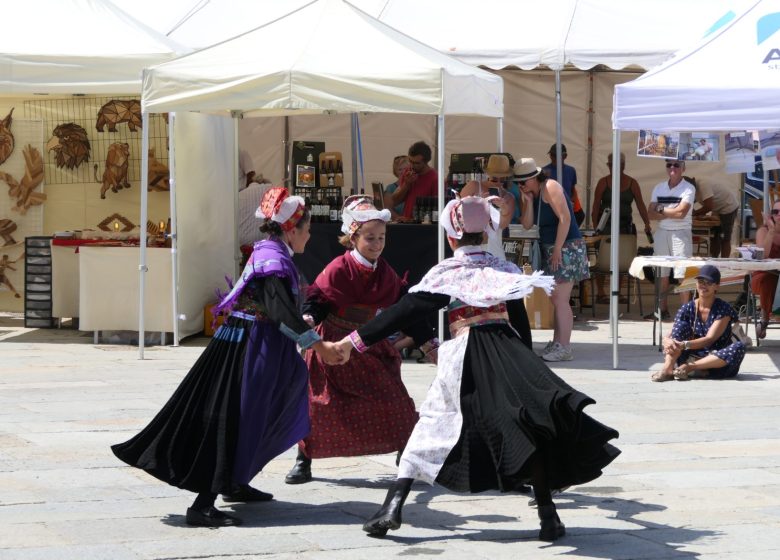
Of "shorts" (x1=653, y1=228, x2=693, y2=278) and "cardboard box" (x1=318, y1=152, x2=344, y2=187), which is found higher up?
"cardboard box" (x1=318, y1=152, x2=344, y2=187)

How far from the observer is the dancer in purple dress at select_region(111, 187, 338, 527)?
5742mm

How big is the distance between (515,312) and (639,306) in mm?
9480

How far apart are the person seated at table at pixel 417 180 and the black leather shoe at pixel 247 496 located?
609cm

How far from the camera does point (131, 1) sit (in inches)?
623

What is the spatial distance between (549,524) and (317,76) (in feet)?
18.9

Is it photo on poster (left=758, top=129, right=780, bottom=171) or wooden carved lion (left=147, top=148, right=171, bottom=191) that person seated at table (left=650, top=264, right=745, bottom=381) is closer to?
photo on poster (left=758, top=129, right=780, bottom=171)

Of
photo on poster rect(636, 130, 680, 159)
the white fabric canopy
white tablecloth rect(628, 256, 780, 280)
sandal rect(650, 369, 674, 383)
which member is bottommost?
sandal rect(650, 369, 674, 383)

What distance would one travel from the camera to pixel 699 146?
12180 millimetres

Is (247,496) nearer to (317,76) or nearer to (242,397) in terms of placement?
(242,397)

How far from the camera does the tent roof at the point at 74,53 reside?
11672 millimetres

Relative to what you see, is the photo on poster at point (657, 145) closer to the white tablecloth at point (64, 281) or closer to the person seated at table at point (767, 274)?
the person seated at table at point (767, 274)

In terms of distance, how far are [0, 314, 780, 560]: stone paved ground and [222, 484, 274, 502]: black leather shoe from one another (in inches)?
3.0

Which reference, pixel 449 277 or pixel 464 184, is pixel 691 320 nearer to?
pixel 464 184

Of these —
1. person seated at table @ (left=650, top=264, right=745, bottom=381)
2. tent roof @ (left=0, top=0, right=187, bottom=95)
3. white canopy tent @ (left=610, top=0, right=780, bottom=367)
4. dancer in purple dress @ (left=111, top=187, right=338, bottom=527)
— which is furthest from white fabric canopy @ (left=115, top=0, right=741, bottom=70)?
dancer in purple dress @ (left=111, top=187, right=338, bottom=527)
